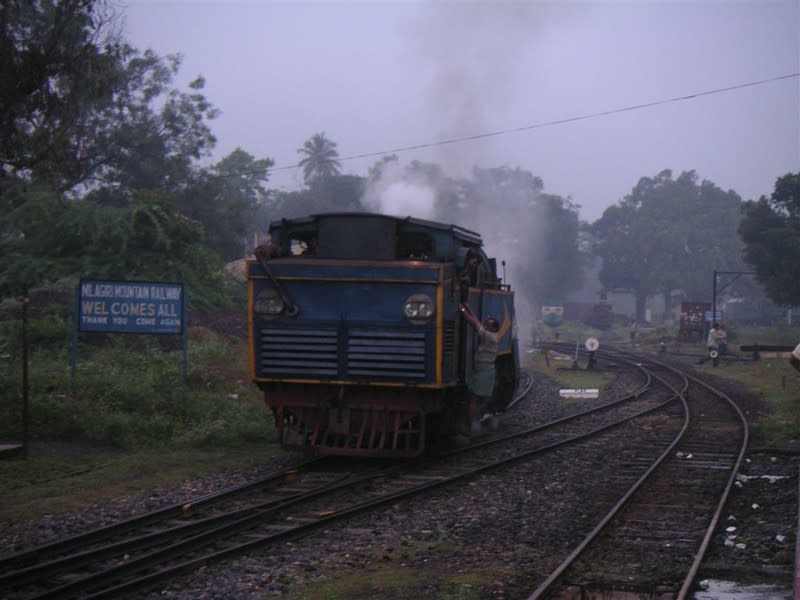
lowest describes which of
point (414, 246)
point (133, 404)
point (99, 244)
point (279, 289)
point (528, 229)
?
point (133, 404)

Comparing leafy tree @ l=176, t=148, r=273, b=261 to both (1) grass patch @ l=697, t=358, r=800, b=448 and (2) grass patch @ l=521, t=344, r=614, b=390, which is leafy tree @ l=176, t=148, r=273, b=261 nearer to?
(2) grass patch @ l=521, t=344, r=614, b=390

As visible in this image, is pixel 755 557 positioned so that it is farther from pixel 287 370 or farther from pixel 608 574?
pixel 287 370

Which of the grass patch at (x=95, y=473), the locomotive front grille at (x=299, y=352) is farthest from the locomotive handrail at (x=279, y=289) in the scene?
the grass patch at (x=95, y=473)

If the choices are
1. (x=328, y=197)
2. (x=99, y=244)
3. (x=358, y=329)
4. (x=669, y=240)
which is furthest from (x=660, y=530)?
(x=669, y=240)

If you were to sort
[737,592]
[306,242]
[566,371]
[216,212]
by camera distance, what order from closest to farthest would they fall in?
1. [737,592]
2. [306,242]
3. [566,371]
4. [216,212]

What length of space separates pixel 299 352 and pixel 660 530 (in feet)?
14.3

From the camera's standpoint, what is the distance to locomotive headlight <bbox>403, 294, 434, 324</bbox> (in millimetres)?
9906

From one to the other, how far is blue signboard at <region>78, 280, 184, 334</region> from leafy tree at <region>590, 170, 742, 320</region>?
68098 millimetres

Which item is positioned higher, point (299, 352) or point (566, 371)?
point (299, 352)

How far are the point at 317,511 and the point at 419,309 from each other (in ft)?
8.47

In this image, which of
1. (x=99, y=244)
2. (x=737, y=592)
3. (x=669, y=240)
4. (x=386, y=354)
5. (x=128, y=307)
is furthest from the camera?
(x=669, y=240)

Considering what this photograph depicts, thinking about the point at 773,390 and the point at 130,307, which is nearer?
the point at 130,307

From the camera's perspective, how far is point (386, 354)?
32.9 feet

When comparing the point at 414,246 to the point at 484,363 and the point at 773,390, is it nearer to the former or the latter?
the point at 484,363
